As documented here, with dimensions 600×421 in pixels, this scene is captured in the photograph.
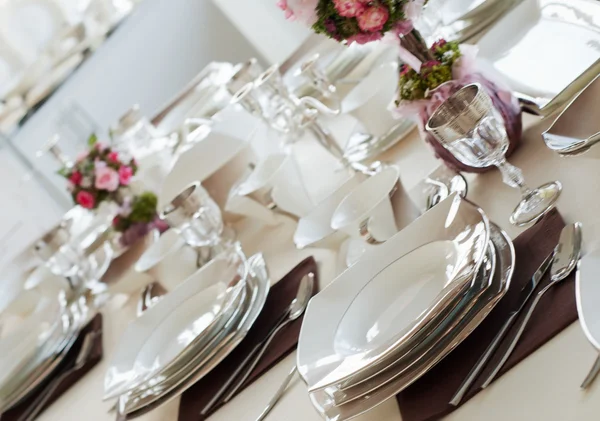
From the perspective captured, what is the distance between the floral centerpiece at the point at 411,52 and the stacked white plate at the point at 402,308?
17cm

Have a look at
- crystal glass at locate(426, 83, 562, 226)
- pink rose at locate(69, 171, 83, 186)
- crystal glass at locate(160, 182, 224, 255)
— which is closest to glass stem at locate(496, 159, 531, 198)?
crystal glass at locate(426, 83, 562, 226)

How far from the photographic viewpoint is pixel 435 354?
58cm

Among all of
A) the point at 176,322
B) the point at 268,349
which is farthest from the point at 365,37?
the point at 176,322

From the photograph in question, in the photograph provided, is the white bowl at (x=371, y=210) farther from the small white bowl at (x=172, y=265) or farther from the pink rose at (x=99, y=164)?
the pink rose at (x=99, y=164)

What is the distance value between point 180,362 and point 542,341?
1.70ft

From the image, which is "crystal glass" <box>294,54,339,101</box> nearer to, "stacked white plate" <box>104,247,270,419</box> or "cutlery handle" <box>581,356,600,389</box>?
"stacked white plate" <box>104,247,270,419</box>

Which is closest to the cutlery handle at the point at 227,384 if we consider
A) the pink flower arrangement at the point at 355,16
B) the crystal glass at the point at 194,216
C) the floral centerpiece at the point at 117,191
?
the crystal glass at the point at 194,216

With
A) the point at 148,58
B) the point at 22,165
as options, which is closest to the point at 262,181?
the point at 148,58

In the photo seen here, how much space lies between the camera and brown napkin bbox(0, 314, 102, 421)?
124 cm

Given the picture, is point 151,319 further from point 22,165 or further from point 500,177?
point 22,165

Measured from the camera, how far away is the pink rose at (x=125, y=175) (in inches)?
61.1

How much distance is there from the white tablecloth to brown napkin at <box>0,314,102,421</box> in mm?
15

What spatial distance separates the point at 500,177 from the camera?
32.4 inches

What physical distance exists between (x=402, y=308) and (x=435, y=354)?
99 millimetres
